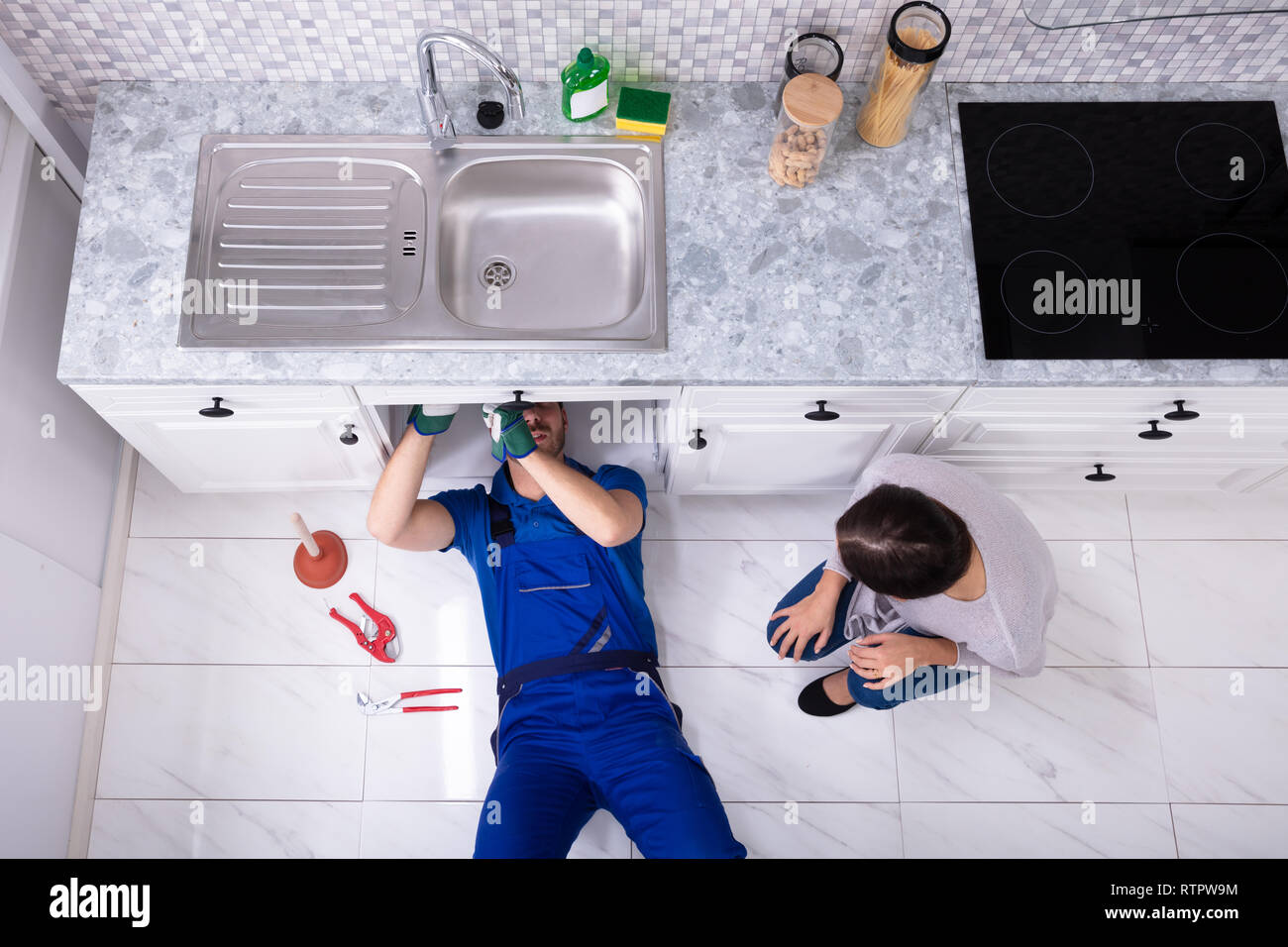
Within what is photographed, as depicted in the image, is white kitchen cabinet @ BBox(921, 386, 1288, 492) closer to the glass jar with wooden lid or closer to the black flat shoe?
the glass jar with wooden lid

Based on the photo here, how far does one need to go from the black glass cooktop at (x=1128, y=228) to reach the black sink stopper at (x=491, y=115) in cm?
95

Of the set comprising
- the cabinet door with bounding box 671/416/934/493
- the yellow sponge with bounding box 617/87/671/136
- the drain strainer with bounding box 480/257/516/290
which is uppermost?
the yellow sponge with bounding box 617/87/671/136

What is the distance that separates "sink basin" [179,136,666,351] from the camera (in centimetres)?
160

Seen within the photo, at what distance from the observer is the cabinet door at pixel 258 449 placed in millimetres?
1762

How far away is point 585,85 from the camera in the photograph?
5.35 ft

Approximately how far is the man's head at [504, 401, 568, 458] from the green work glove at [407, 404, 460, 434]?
203 millimetres

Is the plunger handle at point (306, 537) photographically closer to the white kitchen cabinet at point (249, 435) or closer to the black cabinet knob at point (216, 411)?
the white kitchen cabinet at point (249, 435)

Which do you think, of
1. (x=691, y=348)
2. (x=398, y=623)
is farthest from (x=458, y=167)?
(x=398, y=623)

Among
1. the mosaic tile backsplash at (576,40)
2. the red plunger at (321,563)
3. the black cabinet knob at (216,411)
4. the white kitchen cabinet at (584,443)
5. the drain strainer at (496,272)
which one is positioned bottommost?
the red plunger at (321,563)

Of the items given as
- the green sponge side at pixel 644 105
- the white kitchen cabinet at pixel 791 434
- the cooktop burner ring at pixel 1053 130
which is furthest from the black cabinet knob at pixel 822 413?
the green sponge side at pixel 644 105

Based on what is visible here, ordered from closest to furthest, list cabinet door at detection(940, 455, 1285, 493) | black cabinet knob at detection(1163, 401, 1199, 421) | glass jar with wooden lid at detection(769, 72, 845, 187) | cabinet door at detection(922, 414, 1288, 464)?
glass jar with wooden lid at detection(769, 72, 845, 187) < black cabinet knob at detection(1163, 401, 1199, 421) < cabinet door at detection(922, 414, 1288, 464) < cabinet door at detection(940, 455, 1285, 493)

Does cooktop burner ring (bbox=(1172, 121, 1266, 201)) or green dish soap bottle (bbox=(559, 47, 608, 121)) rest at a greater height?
green dish soap bottle (bbox=(559, 47, 608, 121))

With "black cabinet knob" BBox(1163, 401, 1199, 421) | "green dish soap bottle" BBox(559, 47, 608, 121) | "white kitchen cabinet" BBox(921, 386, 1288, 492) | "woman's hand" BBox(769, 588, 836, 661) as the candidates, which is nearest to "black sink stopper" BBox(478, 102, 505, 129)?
"green dish soap bottle" BBox(559, 47, 608, 121)
